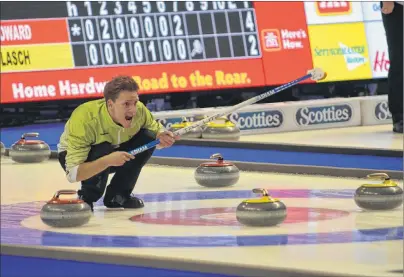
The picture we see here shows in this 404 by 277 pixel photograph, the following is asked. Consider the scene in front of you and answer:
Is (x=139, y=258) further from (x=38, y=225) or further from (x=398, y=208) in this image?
(x=398, y=208)

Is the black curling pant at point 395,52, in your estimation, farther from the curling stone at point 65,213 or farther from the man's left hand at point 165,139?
the curling stone at point 65,213

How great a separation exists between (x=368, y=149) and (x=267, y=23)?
13.4 ft

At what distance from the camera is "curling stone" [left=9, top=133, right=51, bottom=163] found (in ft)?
30.2

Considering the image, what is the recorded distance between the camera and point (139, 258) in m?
4.69

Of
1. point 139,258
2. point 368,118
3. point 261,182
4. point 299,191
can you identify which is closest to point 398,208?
point 299,191

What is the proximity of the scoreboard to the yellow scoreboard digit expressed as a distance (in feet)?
0.04

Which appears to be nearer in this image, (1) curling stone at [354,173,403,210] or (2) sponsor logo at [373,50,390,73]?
(1) curling stone at [354,173,403,210]

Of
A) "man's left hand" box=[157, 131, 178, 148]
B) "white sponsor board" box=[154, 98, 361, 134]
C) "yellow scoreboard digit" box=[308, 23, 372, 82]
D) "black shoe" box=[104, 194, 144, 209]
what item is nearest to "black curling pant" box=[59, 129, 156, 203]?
"black shoe" box=[104, 194, 144, 209]

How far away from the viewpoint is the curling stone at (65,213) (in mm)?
5906

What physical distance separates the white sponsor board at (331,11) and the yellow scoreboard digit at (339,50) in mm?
56

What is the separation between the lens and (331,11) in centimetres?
1328

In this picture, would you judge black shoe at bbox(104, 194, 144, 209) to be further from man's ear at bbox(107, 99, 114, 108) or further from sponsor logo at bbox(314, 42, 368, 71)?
sponsor logo at bbox(314, 42, 368, 71)

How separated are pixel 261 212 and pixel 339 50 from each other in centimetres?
760

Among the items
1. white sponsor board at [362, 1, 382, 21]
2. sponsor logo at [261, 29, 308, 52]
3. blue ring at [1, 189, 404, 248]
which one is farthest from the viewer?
white sponsor board at [362, 1, 382, 21]
